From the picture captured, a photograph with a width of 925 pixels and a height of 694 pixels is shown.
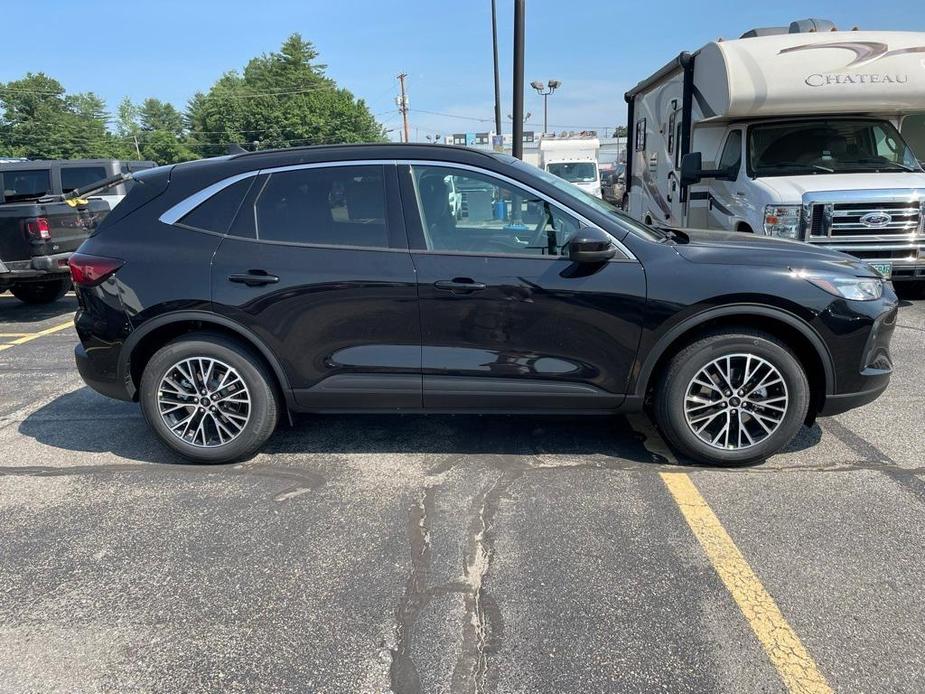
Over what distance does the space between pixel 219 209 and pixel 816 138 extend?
23.0ft

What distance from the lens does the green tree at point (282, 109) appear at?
7212 centimetres

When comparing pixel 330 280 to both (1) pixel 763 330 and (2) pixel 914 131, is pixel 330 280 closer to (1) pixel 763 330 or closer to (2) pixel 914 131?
(1) pixel 763 330

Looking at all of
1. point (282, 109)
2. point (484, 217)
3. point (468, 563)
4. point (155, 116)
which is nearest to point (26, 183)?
point (484, 217)

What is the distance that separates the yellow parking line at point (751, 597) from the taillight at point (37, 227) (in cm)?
810

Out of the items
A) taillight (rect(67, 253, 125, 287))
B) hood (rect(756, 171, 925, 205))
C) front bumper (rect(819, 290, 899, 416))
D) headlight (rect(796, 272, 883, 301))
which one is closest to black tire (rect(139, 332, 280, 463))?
taillight (rect(67, 253, 125, 287))

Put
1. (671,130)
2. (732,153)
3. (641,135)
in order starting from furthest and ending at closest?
1. (641,135)
2. (671,130)
3. (732,153)

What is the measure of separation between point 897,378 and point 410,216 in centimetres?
427

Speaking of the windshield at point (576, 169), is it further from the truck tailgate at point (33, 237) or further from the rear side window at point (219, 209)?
the rear side window at point (219, 209)

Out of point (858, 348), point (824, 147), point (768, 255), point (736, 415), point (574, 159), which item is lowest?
point (736, 415)

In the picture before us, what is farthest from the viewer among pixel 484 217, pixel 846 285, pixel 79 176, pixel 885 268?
pixel 79 176

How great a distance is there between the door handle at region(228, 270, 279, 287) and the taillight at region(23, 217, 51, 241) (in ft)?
19.8

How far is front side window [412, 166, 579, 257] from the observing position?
142 inches

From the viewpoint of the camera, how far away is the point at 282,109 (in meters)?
73.9

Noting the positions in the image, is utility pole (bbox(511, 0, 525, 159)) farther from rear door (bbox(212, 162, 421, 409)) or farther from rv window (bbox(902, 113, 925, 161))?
rear door (bbox(212, 162, 421, 409))
